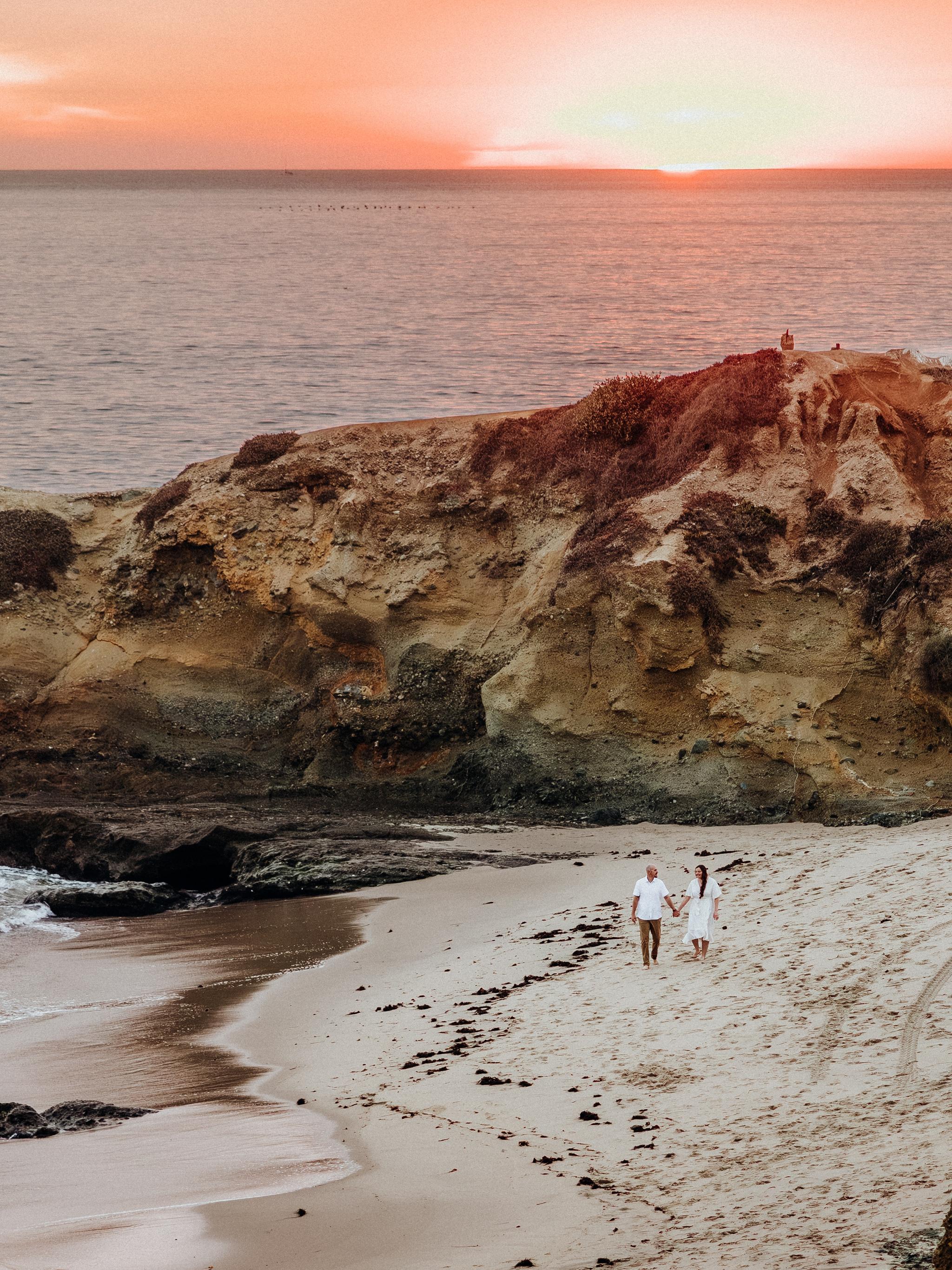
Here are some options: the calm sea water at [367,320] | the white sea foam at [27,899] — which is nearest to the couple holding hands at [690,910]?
the white sea foam at [27,899]

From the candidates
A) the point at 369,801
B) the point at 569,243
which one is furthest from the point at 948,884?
the point at 569,243

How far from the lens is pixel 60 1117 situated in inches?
379

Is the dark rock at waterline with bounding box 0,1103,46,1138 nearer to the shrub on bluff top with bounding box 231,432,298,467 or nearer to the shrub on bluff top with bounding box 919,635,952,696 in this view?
the shrub on bluff top with bounding box 919,635,952,696

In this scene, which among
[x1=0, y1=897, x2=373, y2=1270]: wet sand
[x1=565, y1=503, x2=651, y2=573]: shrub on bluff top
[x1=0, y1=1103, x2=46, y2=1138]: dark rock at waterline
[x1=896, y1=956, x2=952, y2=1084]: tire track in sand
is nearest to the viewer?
[x1=0, y1=897, x2=373, y2=1270]: wet sand

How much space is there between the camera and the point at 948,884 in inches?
476

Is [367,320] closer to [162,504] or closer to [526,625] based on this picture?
[162,504]

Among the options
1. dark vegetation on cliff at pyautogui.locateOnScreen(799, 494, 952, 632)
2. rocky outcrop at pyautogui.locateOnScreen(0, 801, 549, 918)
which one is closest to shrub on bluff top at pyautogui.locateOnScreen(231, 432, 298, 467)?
rocky outcrop at pyautogui.locateOnScreen(0, 801, 549, 918)

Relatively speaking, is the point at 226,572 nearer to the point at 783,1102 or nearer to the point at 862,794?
the point at 862,794

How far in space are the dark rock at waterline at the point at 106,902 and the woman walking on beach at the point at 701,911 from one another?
23.1 feet

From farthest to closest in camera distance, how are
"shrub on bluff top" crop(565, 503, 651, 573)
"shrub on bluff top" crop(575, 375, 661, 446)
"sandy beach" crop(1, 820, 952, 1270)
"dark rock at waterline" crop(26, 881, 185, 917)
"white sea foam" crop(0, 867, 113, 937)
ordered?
"shrub on bluff top" crop(575, 375, 661, 446), "shrub on bluff top" crop(565, 503, 651, 573), "dark rock at waterline" crop(26, 881, 185, 917), "white sea foam" crop(0, 867, 113, 937), "sandy beach" crop(1, 820, 952, 1270)

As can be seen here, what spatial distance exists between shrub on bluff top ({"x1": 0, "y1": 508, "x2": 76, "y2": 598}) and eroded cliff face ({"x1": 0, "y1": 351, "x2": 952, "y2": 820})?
232 mm

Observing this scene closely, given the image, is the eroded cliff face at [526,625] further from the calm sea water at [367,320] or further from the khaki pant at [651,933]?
the calm sea water at [367,320]

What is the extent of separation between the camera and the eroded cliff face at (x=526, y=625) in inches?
703

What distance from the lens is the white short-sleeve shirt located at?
458 inches
